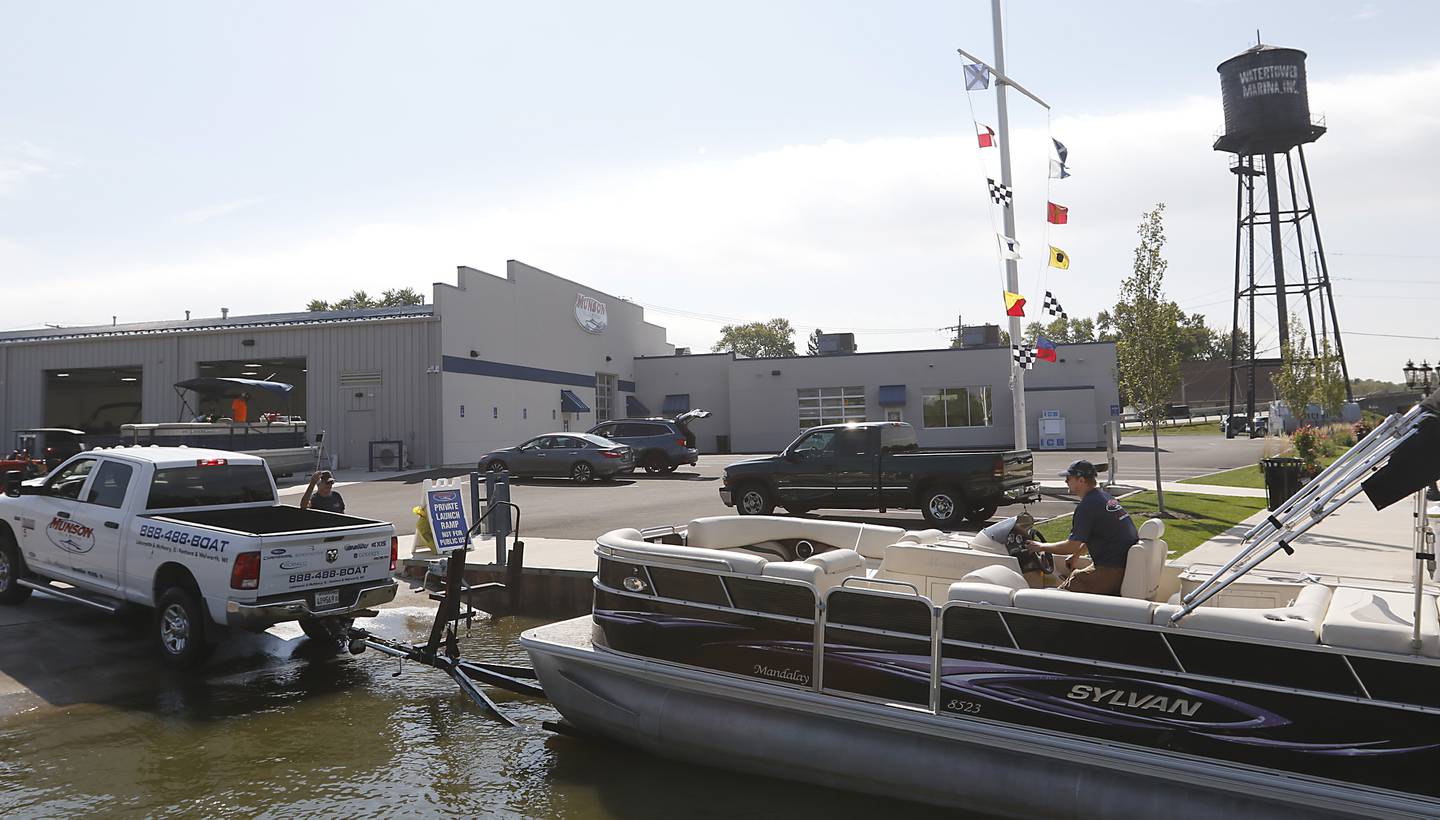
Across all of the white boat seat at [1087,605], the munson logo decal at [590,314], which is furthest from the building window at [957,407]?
the white boat seat at [1087,605]

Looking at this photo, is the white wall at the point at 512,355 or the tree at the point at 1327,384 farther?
the tree at the point at 1327,384

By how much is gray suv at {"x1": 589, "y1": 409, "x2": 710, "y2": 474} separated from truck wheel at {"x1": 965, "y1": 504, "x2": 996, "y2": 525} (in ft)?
40.9

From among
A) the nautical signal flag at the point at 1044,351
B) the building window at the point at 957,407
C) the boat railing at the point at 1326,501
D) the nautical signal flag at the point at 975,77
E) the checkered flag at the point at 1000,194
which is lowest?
the boat railing at the point at 1326,501

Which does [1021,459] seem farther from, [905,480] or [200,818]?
[200,818]

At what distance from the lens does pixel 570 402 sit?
Result: 37.2 metres

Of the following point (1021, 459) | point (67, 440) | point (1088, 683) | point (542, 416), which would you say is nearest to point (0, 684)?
point (1088, 683)

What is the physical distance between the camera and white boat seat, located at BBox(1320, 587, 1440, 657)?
3.93 metres

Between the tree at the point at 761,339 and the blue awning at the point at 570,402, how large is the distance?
187 feet

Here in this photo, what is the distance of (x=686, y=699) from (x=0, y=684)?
5.66m

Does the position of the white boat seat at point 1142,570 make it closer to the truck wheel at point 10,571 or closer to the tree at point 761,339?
the truck wheel at point 10,571

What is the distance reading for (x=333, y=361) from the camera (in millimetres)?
29531

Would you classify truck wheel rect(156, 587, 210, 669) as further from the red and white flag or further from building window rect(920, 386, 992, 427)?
building window rect(920, 386, 992, 427)

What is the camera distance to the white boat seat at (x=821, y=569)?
5.41 meters

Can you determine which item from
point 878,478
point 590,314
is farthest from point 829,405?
point 878,478
